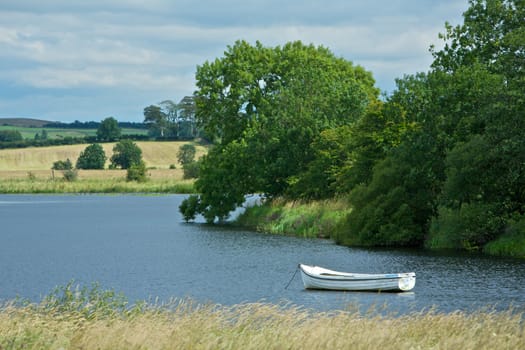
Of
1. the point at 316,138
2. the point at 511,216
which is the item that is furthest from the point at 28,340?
the point at 316,138

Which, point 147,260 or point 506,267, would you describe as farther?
point 147,260

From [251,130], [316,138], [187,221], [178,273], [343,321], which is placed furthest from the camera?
[187,221]

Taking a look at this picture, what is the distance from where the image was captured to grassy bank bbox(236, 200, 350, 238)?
65438 millimetres

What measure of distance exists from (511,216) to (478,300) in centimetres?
1638

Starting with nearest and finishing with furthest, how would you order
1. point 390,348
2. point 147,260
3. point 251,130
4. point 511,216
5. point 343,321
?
point 390,348 → point 343,321 → point 511,216 → point 147,260 → point 251,130

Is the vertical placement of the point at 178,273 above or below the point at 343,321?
below

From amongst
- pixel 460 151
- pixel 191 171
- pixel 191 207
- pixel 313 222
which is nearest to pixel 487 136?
pixel 460 151

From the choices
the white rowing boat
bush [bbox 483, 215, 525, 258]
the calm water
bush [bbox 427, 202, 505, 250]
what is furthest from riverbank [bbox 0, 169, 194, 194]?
the white rowing boat

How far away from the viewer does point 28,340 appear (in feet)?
62.7

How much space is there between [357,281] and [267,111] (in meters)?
42.1

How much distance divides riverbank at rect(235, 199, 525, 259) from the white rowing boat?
41.0 ft

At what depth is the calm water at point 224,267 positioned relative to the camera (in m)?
37.6

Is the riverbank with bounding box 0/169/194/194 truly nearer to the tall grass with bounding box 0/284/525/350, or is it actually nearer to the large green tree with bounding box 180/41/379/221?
the large green tree with bounding box 180/41/379/221

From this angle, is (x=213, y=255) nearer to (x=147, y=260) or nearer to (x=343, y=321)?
(x=147, y=260)
